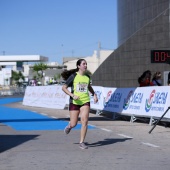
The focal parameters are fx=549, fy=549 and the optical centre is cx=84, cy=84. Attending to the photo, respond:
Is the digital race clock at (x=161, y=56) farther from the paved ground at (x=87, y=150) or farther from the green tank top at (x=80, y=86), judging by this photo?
the green tank top at (x=80, y=86)

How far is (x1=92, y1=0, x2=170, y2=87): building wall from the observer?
133 feet

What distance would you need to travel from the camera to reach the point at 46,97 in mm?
30750

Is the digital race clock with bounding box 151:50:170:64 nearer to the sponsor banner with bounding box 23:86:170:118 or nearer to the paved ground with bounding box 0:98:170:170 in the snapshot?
the sponsor banner with bounding box 23:86:170:118

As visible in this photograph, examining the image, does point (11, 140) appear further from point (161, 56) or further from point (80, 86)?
point (161, 56)

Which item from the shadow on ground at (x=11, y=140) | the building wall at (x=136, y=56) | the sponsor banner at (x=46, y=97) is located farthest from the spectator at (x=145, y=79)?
the building wall at (x=136, y=56)

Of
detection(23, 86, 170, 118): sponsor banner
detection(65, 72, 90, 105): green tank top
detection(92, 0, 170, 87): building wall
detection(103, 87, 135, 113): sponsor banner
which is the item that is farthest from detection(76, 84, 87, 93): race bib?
detection(92, 0, 170, 87): building wall

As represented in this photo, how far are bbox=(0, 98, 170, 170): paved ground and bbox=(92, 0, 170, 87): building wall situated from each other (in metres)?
26.2

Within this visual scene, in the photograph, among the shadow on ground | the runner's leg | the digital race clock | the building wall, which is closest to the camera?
the runner's leg

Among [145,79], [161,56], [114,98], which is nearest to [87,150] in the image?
[145,79]

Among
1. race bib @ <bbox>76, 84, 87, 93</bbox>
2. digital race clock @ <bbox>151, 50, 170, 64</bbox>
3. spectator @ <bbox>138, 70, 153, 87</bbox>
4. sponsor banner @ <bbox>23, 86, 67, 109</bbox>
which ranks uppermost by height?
digital race clock @ <bbox>151, 50, 170, 64</bbox>

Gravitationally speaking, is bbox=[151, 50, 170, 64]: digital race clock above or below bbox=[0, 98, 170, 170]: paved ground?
above

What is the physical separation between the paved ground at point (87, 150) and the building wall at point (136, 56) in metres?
26.2

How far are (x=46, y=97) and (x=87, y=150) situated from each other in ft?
67.2

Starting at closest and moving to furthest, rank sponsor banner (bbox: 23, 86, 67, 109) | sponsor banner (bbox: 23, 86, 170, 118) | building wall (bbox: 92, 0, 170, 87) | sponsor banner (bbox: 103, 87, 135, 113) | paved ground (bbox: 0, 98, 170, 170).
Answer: paved ground (bbox: 0, 98, 170, 170), sponsor banner (bbox: 23, 86, 170, 118), sponsor banner (bbox: 103, 87, 135, 113), sponsor banner (bbox: 23, 86, 67, 109), building wall (bbox: 92, 0, 170, 87)
